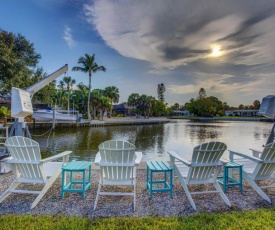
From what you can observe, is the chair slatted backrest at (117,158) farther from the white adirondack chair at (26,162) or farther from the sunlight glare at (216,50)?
the sunlight glare at (216,50)

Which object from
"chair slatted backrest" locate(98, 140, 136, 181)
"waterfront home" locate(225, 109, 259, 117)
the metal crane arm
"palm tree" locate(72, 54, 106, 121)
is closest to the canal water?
the metal crane arm

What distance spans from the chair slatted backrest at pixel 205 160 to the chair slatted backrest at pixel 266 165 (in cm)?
72

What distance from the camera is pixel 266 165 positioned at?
10.1 ft

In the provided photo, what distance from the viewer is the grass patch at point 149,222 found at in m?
2.13

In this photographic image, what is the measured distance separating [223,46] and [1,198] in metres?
12.9

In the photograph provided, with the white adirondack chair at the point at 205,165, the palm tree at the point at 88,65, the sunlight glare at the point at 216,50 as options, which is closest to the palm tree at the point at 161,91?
the palm tree at the point at 88,65

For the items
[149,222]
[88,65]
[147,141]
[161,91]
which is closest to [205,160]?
[149,222]

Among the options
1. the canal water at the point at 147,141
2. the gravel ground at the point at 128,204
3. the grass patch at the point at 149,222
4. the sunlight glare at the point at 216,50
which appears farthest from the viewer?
the sunlight glare at the point at 216,50

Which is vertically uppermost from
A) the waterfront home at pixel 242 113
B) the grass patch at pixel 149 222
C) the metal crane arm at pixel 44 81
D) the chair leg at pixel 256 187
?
the metal crane arm at pixel 44 81

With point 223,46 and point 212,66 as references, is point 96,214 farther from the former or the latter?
point 212,66

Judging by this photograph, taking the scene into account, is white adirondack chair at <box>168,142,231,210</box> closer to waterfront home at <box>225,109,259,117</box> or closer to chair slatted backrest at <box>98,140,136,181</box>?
chair slatted backrest at <box>98,140,136,181</box>

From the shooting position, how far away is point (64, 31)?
12.0 m

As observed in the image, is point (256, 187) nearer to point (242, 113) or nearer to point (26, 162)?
point (26, 162)

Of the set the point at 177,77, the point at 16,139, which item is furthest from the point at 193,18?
the point at 177,77
